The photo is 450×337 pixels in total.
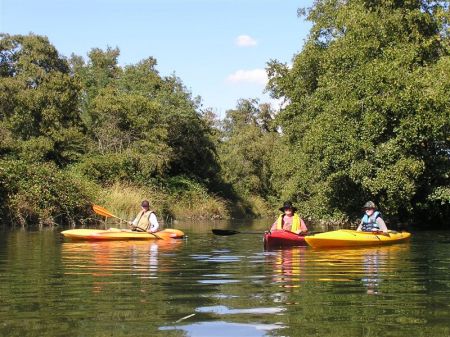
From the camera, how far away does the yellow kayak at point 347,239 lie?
13000 mm

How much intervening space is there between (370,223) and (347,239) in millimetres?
2351

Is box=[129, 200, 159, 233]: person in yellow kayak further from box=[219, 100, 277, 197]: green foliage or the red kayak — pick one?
box=[219, 100, 277, 197]: green foliage

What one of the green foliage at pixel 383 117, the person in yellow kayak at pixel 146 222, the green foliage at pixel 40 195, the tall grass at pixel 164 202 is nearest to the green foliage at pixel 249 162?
the tall grass at pixel 164 202

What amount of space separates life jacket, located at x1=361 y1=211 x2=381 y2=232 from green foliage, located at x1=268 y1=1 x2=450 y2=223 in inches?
185

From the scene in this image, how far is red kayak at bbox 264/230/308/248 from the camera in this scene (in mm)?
13133

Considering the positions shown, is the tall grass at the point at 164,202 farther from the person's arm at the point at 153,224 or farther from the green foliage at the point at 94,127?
the person's arm at the point at 153,224

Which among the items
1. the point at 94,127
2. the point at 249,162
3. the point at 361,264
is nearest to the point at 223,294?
the point at 361,264

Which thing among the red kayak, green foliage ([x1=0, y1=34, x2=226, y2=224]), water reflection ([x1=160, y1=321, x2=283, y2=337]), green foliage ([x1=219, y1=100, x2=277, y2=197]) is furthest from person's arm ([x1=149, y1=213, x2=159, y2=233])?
green foliage ([x1=219, y1=100, x2=277, y2=197])

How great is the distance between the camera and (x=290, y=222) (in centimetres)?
1433

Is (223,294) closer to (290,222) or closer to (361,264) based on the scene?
(361,264)

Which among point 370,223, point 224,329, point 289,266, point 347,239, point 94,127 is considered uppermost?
point 94,127

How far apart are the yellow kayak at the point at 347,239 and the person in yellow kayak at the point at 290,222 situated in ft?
3.12

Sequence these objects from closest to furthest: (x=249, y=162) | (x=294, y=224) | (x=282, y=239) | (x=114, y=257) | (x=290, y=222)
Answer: (x=114, y=257) → (x=282, y=239) → (x=294, y=224) → (x=290, y=222) → (x=249, y=162)

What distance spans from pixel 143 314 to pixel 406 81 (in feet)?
54.1
